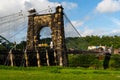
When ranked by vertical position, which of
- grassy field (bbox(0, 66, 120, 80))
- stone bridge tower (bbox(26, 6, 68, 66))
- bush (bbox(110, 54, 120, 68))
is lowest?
grassy field (bbox(0, 66, 120, 80))

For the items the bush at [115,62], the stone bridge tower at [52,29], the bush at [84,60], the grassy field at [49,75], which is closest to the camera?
the grassy field at [49,75]

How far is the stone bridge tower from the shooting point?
7138 cm

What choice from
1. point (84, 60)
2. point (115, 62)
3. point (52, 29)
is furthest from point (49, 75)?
point (115, 62)

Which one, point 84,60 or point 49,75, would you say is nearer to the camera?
point 49,75

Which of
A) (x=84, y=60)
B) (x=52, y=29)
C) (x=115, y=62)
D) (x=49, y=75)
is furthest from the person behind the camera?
(x=115, y=62)

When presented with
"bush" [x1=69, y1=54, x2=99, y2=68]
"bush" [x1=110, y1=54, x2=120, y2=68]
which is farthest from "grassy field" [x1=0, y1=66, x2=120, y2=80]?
"bush" [x1=110, y1=54, x2=120, y2=68]

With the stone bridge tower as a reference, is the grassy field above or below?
below

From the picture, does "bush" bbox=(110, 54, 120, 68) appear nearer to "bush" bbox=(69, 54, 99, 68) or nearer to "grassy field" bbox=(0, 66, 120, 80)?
"bush" bbox=(69, 54, 99, 68)

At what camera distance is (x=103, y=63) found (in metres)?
79.1

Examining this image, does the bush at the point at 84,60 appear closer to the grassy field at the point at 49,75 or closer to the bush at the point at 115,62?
the bush at the point at 115,62

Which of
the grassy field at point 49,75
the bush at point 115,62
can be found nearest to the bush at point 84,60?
the bush at point 115,62

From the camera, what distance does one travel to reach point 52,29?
7488cm

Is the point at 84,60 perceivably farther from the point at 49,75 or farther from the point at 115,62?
the point at 49,75

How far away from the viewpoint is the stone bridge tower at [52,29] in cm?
7138
